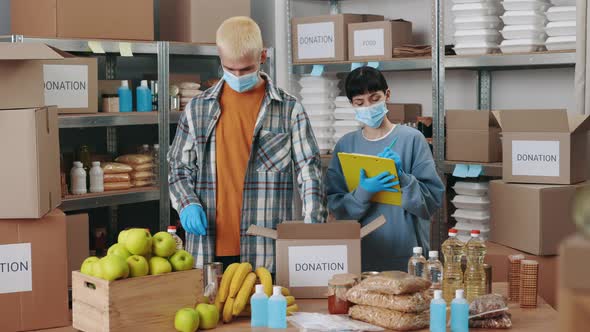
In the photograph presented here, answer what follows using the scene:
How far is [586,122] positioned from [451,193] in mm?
1192

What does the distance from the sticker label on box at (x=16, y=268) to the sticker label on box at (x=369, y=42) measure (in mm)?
2556

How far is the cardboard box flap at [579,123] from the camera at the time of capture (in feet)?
10.1

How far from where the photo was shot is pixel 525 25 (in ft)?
11.7

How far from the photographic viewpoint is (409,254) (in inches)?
113

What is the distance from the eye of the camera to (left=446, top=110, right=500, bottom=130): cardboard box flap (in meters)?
3.65

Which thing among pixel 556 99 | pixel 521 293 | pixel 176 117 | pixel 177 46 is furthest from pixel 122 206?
pixel 521 293

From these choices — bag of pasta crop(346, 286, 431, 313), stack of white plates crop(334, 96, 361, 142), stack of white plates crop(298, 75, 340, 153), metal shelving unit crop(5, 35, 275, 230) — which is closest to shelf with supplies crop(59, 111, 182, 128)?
metal shelving unit crop(5, 35, 275, 230)

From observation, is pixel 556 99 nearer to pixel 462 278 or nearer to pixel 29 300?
pixel 462 278

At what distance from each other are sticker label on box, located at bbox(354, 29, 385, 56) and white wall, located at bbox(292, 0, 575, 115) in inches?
21.5

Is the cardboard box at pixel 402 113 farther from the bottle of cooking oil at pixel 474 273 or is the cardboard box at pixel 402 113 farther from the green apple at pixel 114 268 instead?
the green apple at pixel 114 268

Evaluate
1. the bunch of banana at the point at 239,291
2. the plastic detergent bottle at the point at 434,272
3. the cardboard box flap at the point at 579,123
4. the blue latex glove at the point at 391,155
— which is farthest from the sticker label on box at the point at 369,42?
the bunch of banana at the point at 239,291

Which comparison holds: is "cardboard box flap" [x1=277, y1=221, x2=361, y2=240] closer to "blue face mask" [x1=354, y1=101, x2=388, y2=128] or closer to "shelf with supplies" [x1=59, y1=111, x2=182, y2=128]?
"blue face mask" [x1=354, y1=101, x2=388, y2=128]

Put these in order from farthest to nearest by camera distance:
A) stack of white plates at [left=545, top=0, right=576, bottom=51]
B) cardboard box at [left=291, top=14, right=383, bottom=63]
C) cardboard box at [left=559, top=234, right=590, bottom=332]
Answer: cardboard box at [left=291, top=14, right=383, bottom=63]
stack of white plates at [left=545, top=0, right=576, bottom=51]
cardboard box at [left=559, top=234, right=590, bottom=332]

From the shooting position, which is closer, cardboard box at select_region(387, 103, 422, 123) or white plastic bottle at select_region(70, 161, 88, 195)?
white plastic bottle at select_region(70, 161, 88, 195)
